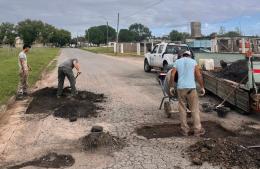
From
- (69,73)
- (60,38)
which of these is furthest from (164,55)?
(60,38)

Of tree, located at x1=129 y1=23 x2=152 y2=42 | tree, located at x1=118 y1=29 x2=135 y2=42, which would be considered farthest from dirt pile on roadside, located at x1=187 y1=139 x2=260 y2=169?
tree, located at x1=129 y1=23 x2=152 y2=42

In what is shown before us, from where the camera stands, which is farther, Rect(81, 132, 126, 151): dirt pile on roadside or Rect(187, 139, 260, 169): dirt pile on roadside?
Rect(81, 132, 126, 151): dirt pile on roadside

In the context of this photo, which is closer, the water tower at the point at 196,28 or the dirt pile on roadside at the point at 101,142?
the dirt pile on roadside at the point at 101,142

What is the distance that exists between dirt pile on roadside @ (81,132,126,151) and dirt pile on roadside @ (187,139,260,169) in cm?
141

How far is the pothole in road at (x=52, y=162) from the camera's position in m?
6.70

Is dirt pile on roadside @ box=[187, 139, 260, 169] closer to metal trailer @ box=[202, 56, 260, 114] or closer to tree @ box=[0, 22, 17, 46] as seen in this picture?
metal trailer @ box=[202, 56, 260, 114]

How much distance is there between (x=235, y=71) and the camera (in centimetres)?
1325

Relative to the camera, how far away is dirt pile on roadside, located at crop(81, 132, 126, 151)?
7570mm

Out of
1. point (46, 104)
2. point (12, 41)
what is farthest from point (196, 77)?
point (12, 41)

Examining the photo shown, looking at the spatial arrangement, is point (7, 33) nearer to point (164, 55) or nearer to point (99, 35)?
point (99, 35)

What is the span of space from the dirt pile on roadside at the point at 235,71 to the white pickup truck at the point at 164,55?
6420 millimetres

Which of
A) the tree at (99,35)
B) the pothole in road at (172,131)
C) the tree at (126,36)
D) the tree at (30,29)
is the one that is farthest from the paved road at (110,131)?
the tree at (99,35)

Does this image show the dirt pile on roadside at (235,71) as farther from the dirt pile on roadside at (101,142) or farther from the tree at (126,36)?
the tree at (126,36)

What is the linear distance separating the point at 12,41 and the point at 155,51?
9945cm
